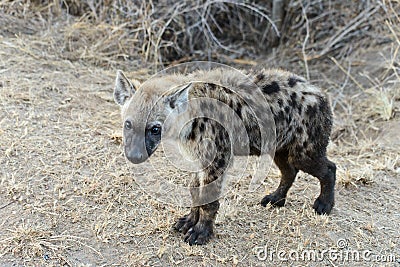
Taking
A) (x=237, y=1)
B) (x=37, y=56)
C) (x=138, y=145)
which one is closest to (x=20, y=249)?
(x=138, y=145)

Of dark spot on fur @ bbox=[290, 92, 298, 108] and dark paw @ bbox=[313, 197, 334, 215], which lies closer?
dark spot on fur @ bbox=[290, 92, 298, 108]

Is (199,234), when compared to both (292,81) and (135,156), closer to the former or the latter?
(135,156)

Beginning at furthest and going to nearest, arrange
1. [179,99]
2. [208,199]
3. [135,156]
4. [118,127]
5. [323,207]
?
[118,127] < [323,207] < [208,199] < [179,99] < [135,156]

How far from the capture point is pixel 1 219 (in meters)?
3.95

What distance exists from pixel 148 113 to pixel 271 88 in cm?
91

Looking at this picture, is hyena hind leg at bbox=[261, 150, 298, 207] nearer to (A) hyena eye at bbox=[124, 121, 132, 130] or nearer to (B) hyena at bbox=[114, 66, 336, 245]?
(B) hyena at bbox=[114, 66, 336, 245]

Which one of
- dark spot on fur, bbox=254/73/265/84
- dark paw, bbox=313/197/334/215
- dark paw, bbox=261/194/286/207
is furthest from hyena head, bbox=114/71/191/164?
dark paw, bbox=313/197/334/215

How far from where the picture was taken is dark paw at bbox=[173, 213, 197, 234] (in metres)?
3.98

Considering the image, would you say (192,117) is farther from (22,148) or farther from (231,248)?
(22,148)

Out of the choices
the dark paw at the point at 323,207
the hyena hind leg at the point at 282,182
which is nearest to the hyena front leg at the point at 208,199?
the hyena hind leg at the point at 282,182

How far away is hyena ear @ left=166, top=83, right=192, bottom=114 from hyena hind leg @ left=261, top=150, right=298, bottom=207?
923 millimetres

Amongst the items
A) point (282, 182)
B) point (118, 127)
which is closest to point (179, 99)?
point (282, 182)

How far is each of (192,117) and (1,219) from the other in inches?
57.9

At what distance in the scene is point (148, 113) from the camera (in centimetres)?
363
